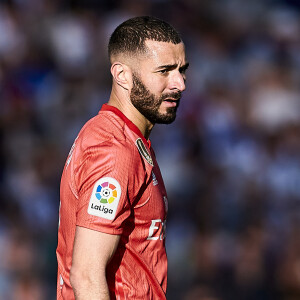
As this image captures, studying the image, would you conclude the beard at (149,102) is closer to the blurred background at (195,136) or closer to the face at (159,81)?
the face at (159,81)

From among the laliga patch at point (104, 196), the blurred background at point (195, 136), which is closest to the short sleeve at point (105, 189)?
the laliga patch at point (104, 196)

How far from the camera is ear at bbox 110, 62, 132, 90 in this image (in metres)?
2.49

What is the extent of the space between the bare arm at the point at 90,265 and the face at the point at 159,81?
0.63 meters

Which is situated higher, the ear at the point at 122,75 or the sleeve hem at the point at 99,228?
the ear at the point at 122,75

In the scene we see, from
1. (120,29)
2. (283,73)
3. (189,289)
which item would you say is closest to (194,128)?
(283,73)

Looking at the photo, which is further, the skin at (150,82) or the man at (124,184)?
the skin at (150,82)

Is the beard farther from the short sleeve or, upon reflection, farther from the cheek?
the short sleeve

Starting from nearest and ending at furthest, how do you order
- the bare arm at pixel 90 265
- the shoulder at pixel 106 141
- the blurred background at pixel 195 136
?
the bare arm at pixel 90 265
the shoulder at pixel 106 141
the blurred background at pixel 195 136

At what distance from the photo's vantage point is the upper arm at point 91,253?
2.10 metres

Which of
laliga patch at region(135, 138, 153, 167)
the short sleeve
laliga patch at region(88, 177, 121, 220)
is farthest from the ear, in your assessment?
laliga patch at region(88, 177, 121, 220)

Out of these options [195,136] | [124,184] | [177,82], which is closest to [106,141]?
[124,184]

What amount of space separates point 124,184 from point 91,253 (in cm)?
27

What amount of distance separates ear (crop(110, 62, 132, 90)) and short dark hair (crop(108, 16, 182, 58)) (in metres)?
0.06

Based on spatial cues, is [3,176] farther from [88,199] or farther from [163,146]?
Result: [88,199]
